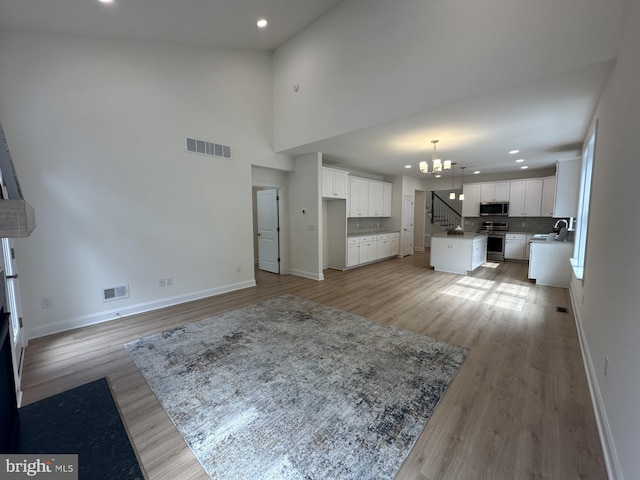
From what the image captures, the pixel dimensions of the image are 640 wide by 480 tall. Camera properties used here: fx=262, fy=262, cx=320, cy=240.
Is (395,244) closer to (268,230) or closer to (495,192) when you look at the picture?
(495,192)

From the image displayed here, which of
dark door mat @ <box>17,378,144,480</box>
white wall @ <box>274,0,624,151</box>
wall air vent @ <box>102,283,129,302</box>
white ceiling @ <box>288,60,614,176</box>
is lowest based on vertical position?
wall air vent @ <box>102,283,129,302</box>

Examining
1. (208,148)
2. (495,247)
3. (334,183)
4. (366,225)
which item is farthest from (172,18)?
(495,247)

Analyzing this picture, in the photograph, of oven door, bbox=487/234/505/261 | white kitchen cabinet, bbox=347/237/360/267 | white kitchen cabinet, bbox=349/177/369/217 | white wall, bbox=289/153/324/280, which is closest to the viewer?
white wall, bbox=289/153/324/280

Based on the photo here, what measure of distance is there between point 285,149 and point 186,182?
2.04m

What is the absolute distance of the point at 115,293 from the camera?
373cm

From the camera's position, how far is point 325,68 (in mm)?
4387

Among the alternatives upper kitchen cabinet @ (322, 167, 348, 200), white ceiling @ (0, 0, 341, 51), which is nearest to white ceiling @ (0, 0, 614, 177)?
white ceiling @ (0, 0, 341, 51)

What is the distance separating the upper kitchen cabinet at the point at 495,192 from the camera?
769 cm

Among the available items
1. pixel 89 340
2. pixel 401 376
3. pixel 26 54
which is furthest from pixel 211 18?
pixel 401 376

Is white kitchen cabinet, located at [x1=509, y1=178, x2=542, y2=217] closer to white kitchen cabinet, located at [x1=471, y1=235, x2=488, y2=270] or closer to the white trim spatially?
white kitchen cabinet, located at [x1=471, y1=235, x2=488, y2=270]

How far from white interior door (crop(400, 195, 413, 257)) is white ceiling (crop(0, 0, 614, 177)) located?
9.84 ft

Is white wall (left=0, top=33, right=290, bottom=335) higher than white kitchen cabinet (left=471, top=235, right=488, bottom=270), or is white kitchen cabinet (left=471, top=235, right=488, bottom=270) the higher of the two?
white wall (left=0, top=33, right=290, bottom=335)

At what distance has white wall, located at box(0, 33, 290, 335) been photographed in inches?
123

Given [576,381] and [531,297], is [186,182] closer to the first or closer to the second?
[576,381]
